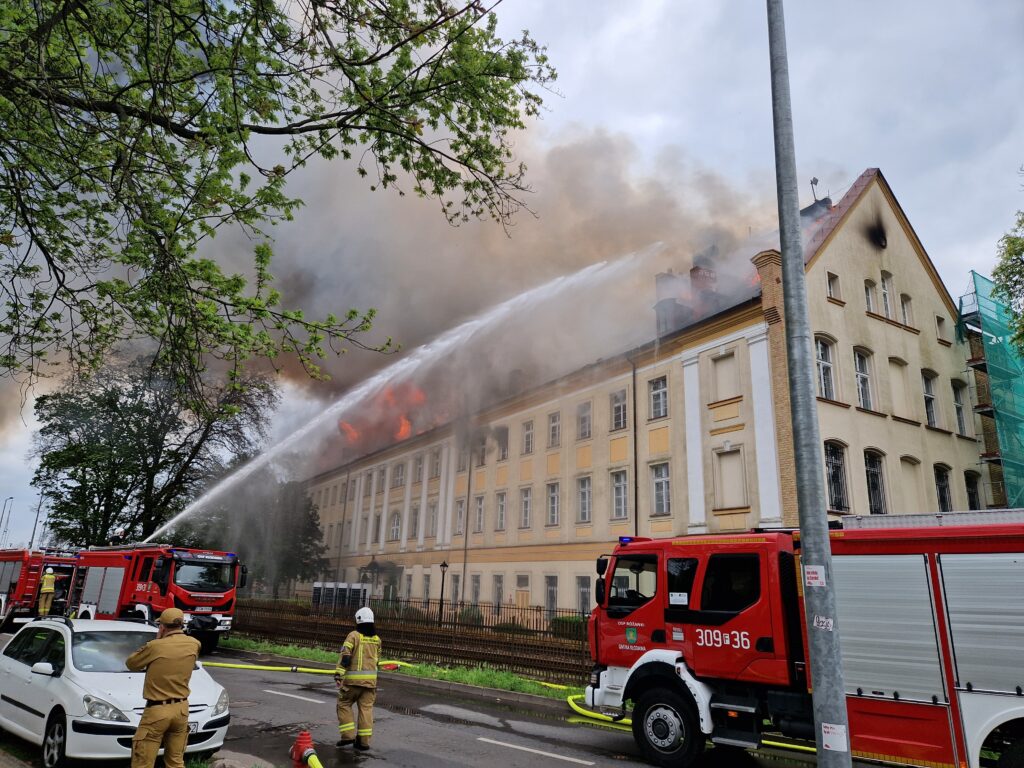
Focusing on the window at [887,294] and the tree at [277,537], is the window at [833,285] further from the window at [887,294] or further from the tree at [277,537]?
the tree at [277,537]

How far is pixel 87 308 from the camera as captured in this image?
9.00 meters

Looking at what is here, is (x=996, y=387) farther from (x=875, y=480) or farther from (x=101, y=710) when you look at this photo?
(x=101, y=710)

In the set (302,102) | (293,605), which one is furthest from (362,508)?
(302,102)

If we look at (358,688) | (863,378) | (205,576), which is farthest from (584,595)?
(358,688)

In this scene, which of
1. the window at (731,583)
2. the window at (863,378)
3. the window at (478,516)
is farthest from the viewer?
the window at (478,516)

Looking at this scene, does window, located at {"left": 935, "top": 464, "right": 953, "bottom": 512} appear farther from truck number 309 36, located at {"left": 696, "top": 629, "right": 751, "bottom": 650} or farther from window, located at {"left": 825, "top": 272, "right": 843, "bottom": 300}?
truck number 309 36, located at {"left": 696, "top": 629, "right": 751, "bottom": 650}

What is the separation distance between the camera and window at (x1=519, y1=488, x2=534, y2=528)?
30.5m

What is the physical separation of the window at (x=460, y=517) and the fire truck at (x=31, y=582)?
1728cm

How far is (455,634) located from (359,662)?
1222 centimetres

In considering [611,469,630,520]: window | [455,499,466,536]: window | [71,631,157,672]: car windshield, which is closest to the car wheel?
[71,631,157,672]: car windshield

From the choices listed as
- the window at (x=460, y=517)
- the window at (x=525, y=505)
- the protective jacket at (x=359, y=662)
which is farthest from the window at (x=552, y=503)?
the protective jacket at (x=359, y=662)

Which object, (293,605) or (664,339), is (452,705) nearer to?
(664,339)

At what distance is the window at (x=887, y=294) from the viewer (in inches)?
975

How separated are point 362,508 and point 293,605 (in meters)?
17.7
